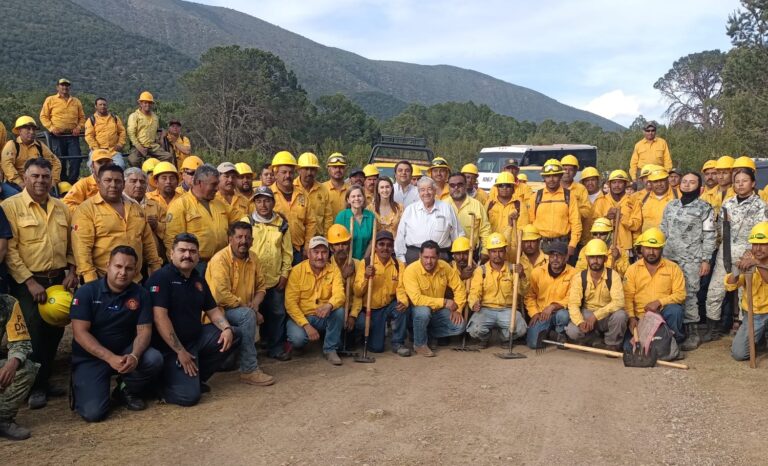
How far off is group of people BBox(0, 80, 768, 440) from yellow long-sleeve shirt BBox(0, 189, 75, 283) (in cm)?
1

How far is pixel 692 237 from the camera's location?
7793mm

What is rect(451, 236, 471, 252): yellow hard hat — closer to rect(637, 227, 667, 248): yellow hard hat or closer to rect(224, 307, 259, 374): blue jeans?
rect(637, 227, 667, 248): yellow hard hat

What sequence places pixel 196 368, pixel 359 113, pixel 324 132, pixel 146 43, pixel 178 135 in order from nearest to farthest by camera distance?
pixel 196 368 < pixel 178 135 < pixel 324 132 < pixel 359 113 < pixel 146 43

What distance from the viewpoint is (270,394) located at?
5.75m

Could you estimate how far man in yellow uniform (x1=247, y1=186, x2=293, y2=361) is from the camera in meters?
6.84

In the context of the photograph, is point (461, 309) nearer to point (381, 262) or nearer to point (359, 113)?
point (381, 262)

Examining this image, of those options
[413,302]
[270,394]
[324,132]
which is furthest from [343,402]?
[324,132]

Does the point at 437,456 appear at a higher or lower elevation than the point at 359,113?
lower

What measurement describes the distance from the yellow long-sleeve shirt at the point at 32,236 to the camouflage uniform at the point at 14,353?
0.59 meters

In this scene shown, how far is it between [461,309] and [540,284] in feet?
3.34

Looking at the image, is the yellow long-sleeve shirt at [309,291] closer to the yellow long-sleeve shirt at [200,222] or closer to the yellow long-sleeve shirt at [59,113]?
the yellow long-sleeve shirt at [200,222]

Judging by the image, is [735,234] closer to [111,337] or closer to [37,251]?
[111,337]

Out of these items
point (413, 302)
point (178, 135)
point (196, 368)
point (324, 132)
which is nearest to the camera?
point (196, 368)

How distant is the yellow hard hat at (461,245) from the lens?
7578 mm
